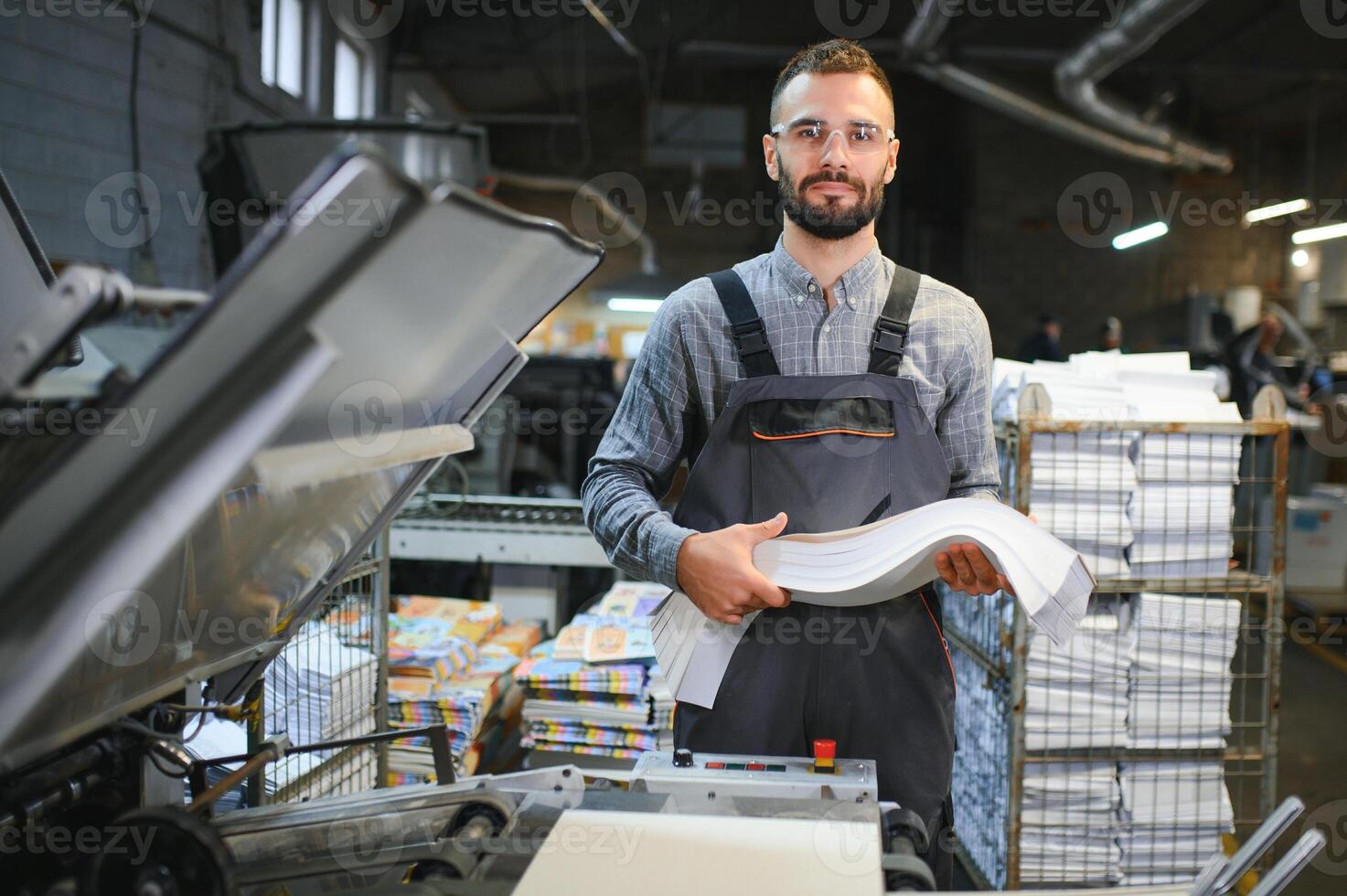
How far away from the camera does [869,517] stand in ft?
4.64

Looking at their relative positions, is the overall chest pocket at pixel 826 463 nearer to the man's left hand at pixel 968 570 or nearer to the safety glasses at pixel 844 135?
the man's left hand at pixel 968 570

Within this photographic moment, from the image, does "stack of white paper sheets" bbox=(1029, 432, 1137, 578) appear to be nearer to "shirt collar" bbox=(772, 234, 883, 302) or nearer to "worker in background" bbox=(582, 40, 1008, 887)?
"worker in background" bbox=(582, 40, 1008, 887)

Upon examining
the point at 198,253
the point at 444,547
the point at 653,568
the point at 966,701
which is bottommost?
the point at 966,701

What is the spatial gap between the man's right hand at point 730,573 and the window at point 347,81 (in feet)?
25.2

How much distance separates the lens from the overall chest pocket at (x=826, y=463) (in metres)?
1.41

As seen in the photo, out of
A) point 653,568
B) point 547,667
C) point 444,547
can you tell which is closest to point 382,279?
point 653,568

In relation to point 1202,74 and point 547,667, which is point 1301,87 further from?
point 547,667

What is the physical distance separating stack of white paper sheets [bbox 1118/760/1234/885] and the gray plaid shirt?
1.44 m

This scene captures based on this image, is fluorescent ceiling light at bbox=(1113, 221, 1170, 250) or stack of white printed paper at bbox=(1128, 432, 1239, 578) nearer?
stack of white printed paper at bbox=(1128, 432, 1239, 578)

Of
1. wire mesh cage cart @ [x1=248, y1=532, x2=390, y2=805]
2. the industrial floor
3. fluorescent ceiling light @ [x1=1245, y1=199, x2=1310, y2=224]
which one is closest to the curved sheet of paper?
wire mesh cage cart @ [x1=248, y1=532, x2=390, y2=805]

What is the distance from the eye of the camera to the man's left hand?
1220 mm

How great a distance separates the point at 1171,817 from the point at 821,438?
1853mm

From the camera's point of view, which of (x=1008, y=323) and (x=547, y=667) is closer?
(x=547, y=667)

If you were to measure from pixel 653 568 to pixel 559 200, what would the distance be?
11256 mm
